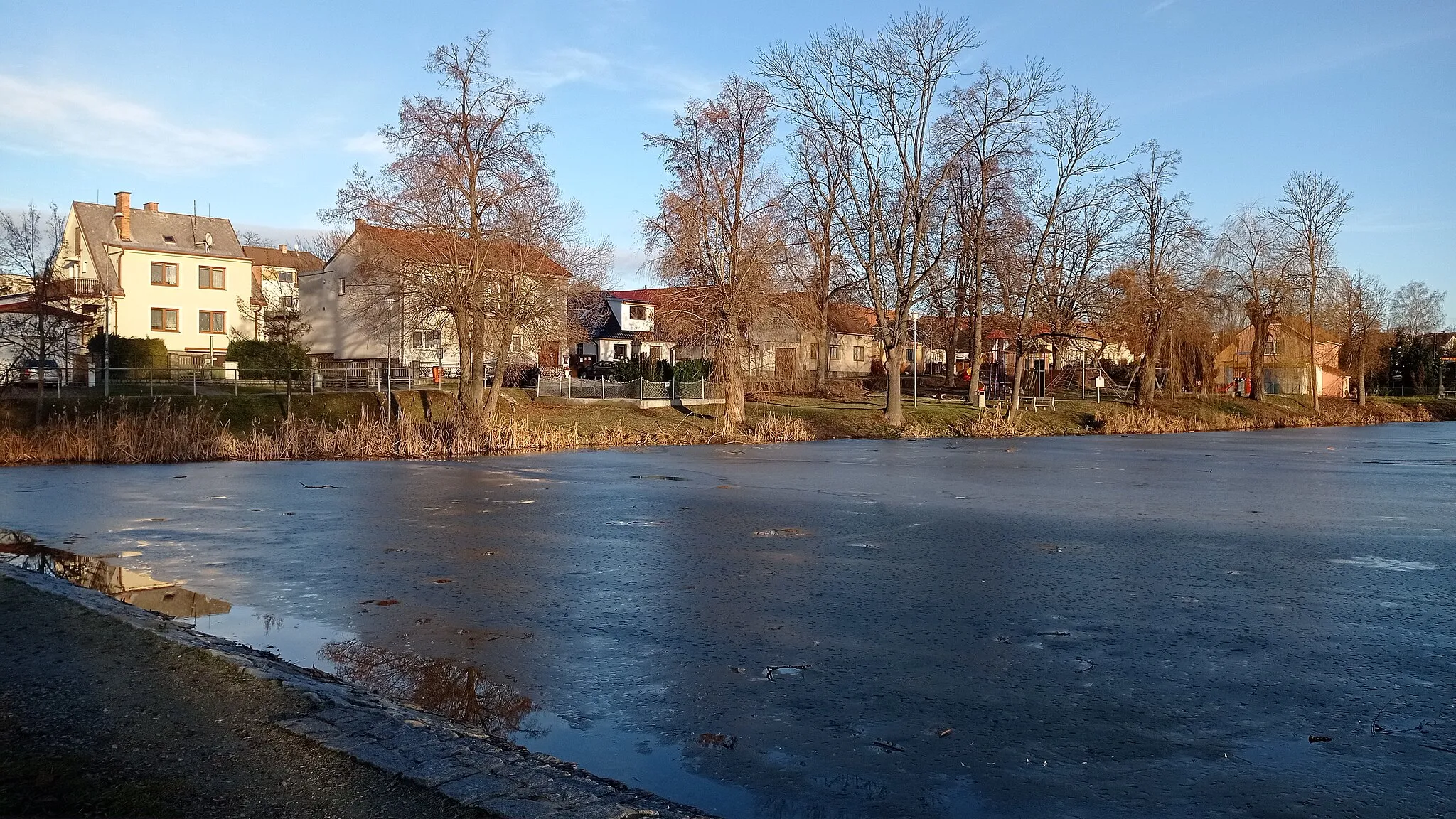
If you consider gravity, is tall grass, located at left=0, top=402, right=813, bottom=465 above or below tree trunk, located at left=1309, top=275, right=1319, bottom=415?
below

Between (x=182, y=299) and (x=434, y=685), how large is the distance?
62233 mm

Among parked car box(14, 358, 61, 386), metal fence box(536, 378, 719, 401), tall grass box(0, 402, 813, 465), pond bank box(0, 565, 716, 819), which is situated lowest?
pond bank box(0, 565, 716, 819)

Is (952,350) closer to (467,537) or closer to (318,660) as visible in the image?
(467,537)

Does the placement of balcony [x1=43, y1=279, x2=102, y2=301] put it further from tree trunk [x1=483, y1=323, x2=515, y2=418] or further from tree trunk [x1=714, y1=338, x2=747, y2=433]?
tree trunk [x1=714, y1=338, x2=747, y2=433]

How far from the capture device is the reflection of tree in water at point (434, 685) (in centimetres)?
672

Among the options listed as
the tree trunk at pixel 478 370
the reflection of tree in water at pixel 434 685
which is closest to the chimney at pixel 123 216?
the tree trunk at pixel 478 370

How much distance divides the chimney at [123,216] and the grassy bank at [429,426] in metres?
32.1

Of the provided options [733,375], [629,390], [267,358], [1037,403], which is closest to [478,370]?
[733,375]

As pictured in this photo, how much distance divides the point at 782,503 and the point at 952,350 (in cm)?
5113

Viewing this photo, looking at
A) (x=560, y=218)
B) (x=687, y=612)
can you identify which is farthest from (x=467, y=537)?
(x=560, y=218)

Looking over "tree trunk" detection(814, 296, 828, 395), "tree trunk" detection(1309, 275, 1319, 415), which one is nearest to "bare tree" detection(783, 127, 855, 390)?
"tree trunk" detection(814, 296, 828, 395)

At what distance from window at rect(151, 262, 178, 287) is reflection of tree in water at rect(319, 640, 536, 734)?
60551 mm

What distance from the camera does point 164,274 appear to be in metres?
61.7

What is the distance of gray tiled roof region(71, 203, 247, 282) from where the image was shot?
60781 mm
